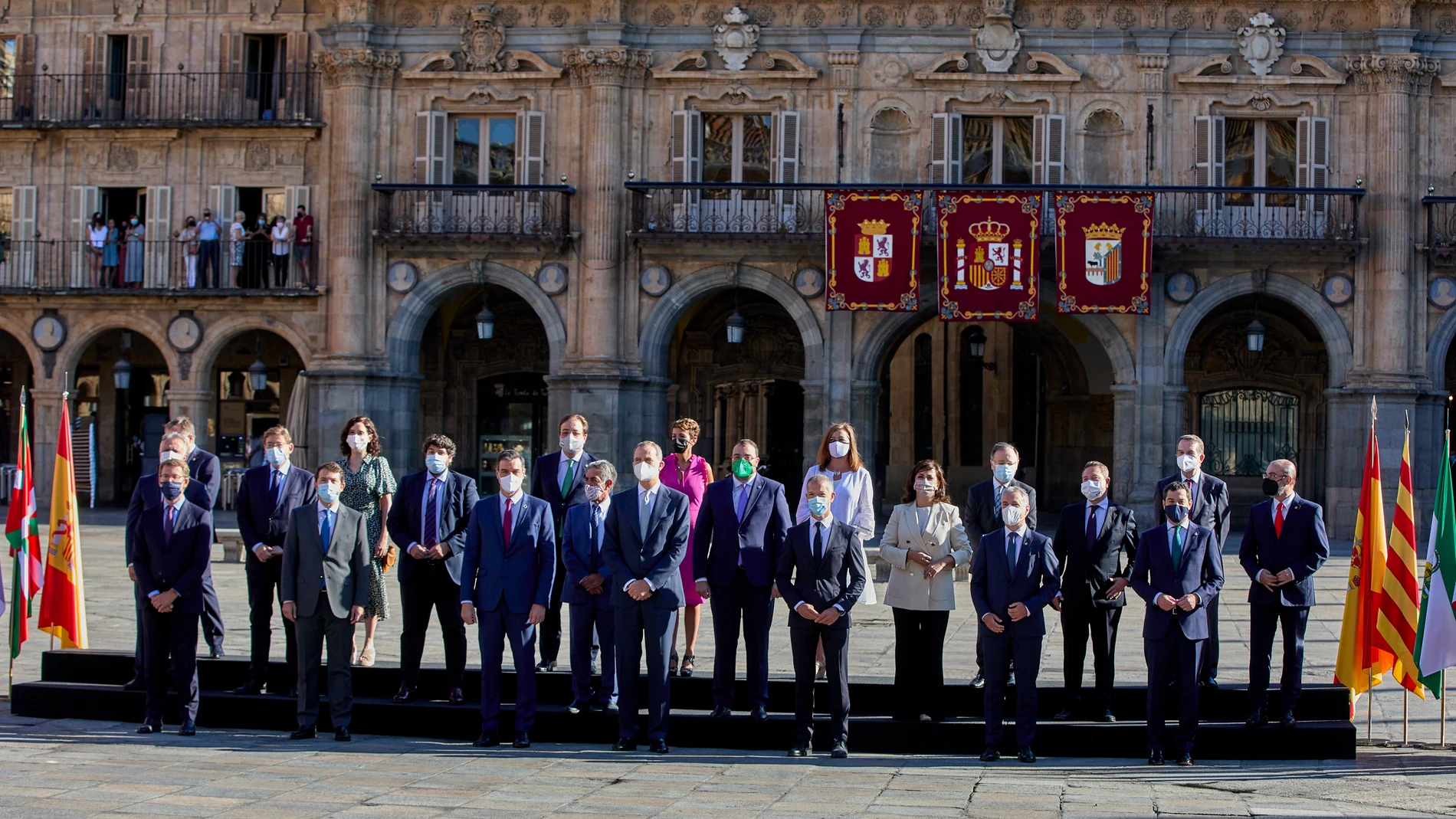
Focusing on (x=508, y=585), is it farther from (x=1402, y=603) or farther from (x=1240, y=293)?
(x=1240, y=293)

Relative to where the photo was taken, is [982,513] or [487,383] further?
[487,383]

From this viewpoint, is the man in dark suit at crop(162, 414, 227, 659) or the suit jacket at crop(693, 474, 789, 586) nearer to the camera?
the suit jacket at crop(693, 474, 789, 586)

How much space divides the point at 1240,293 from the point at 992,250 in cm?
419

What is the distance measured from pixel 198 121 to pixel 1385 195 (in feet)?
63.2

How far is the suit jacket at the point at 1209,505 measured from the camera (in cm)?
1209

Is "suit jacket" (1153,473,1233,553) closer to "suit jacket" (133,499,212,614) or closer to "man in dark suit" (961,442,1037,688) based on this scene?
"man in dark suit" (961,442,1037,688)

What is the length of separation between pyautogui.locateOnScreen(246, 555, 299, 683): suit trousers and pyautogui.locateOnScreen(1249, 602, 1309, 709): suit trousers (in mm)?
6334

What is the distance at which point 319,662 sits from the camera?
38.0ft

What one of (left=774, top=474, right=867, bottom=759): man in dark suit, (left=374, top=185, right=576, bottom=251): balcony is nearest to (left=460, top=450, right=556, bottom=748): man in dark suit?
(left=774, top=474, right=867, bottom=759): man in dark suit

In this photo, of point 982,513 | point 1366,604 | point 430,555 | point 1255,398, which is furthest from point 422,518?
point 1255,398

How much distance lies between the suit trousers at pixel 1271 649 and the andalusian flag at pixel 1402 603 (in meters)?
0.56

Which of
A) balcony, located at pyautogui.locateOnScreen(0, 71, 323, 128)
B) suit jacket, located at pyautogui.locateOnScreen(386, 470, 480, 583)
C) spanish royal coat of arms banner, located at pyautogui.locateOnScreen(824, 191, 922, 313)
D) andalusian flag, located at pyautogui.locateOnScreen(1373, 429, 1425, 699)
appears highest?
balcony, located at pyautogui.locateOnScreen(0, 71, 323, 128)

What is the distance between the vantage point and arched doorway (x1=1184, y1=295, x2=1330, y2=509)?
32.2m

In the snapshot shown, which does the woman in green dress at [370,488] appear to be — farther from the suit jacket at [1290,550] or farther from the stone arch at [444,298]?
the stone arch at [444,298]
